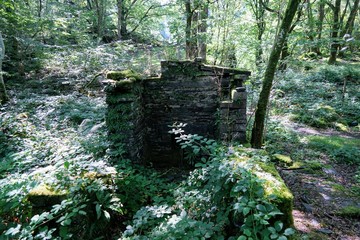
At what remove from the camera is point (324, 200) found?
3.58m

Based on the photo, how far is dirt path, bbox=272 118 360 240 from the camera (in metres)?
2.82

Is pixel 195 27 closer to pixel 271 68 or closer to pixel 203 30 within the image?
pixel 203 30

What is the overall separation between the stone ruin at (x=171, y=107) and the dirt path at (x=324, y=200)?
4.98 feet

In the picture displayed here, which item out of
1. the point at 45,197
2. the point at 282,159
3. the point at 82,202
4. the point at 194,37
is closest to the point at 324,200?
the point at 282,159

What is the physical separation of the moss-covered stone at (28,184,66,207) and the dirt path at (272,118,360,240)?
105 inches

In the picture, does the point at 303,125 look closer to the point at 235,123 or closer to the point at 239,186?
the point at 235,123

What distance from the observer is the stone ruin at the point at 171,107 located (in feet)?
15.1

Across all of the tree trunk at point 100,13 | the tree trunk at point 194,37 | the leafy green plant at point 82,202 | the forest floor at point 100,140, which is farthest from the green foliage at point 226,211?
the tree trunk at point 100,13

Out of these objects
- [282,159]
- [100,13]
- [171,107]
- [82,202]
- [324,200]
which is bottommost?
[324,200]

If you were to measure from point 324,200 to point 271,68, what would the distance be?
7.98 ft

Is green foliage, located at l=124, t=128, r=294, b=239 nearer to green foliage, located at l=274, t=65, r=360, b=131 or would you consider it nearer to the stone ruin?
the stone ruin

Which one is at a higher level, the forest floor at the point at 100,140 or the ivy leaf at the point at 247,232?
the ivy leaf at the point at 247,232

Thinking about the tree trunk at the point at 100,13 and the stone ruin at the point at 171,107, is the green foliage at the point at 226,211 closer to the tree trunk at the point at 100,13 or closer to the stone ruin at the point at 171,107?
the stone ruin at the point at 171,107

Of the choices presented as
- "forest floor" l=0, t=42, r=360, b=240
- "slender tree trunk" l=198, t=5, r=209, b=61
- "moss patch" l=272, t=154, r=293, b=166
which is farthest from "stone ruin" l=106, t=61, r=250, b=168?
"slender tree trunk" l=198, t=5, r=209, b=61
